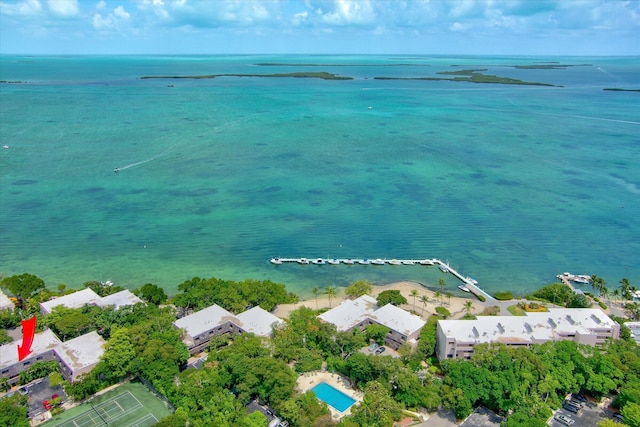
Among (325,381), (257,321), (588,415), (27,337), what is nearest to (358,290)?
(257,321)

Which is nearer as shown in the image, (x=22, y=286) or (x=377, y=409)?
(x=377, y=409)

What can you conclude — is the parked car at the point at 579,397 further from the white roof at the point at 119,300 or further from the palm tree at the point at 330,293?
the white roof at the point at 119,300

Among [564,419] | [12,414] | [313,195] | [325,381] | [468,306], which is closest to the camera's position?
[12,414]

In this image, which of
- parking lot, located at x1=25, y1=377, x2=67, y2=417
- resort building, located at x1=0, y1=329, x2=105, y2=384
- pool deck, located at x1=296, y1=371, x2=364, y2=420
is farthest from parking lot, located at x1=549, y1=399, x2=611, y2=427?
parking lot, located at x1=25, y1=377, x2=67, y2=417

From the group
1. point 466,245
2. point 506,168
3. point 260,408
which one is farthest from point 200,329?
point 506,168

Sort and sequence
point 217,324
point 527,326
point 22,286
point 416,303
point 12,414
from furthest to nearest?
point 416,303
point 22,286
point 217,324
point 527,326
point 12,414

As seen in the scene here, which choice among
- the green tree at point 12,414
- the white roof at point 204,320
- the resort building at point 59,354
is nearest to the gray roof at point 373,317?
the white roof at point 204,320

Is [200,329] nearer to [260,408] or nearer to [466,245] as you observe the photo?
[260,408]

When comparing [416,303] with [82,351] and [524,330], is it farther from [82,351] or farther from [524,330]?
[82,351]
